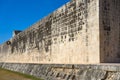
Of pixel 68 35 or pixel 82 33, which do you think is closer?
pixel 82 33

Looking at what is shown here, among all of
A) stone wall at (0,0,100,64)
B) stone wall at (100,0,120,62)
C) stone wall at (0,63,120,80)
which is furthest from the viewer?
stone wall at (0,0,100,64)

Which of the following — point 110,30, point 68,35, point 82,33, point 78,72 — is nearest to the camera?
point 78,72

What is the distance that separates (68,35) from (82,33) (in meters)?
1.30

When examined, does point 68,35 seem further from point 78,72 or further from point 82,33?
point 78,72

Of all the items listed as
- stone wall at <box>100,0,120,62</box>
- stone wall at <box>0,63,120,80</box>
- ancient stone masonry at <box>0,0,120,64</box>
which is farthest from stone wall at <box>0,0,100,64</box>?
stone wall at <box>0,63,120,80</box>

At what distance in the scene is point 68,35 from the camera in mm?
11195

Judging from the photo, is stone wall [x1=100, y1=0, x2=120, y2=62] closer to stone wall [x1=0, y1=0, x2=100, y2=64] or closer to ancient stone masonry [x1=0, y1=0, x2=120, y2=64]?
ancient stone masonry [x1=0, y1=0, x2=120, y2=64]

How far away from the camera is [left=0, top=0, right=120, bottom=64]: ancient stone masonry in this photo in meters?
9.14

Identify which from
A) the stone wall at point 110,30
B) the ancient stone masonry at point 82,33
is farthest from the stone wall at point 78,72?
the stone wall at point 110,30

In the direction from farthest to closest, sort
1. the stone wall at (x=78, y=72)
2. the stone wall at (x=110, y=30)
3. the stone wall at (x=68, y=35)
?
the stone wall at (x=68, y=35) < the stone wall at (x=110, y=30) < the stone wall at (x=78, y=72)

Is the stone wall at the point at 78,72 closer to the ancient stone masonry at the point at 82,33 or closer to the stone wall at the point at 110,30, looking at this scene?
the ancient stone masonry at the point at 82,33

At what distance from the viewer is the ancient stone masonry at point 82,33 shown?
30.0 feet

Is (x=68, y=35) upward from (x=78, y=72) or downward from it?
upward

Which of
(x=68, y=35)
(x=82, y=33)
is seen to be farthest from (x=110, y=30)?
(x=68, y=35)
